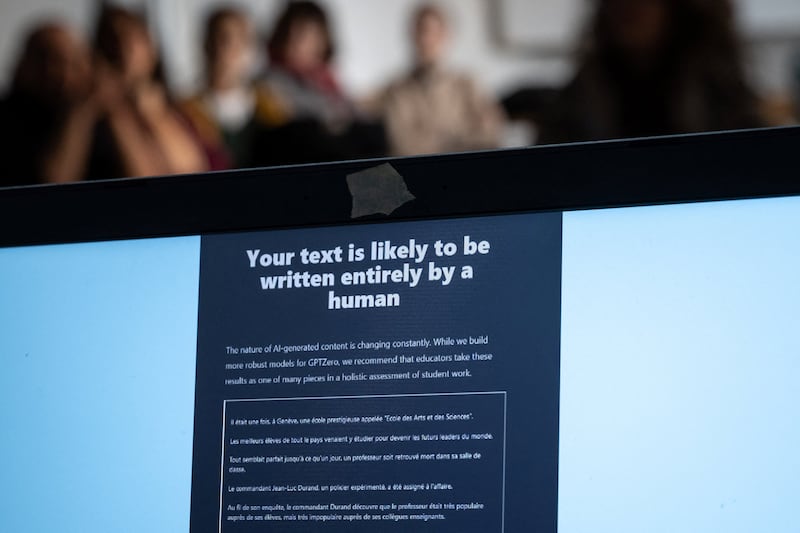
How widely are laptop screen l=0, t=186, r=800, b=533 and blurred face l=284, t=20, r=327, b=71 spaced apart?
1.69 m

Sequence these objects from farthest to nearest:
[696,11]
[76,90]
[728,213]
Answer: [76,90] → [696,11] → [728,213]

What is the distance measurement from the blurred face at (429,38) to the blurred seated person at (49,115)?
0.66 m

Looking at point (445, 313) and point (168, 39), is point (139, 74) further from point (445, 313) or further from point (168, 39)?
point (445, 313)

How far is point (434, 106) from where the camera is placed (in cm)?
213

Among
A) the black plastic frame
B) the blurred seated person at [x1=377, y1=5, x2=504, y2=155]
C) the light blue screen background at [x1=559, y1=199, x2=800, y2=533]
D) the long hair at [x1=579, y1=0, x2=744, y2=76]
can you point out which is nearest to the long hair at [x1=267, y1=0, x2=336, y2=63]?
the blurred seated person at [x1=377, y1=5, x2=504, y2=155]

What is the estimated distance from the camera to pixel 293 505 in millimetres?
536

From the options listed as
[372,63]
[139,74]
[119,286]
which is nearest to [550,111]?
[372,63]

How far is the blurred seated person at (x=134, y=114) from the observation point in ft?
6.97

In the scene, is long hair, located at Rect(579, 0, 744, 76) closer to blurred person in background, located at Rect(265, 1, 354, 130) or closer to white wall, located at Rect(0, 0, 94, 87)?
blurred person in background, located at Rect(265, 1, 354, 130)

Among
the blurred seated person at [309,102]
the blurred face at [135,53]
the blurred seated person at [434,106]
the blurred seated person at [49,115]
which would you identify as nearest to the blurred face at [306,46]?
the blurred seated person at [309,102]

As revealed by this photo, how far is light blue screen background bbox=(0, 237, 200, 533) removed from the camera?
0.56 metres

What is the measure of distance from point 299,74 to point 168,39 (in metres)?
0.32

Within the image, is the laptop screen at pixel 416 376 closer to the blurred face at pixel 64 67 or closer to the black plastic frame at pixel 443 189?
the black plastic frame at pixel 443 189

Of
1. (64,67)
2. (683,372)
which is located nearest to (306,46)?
(64,67)
